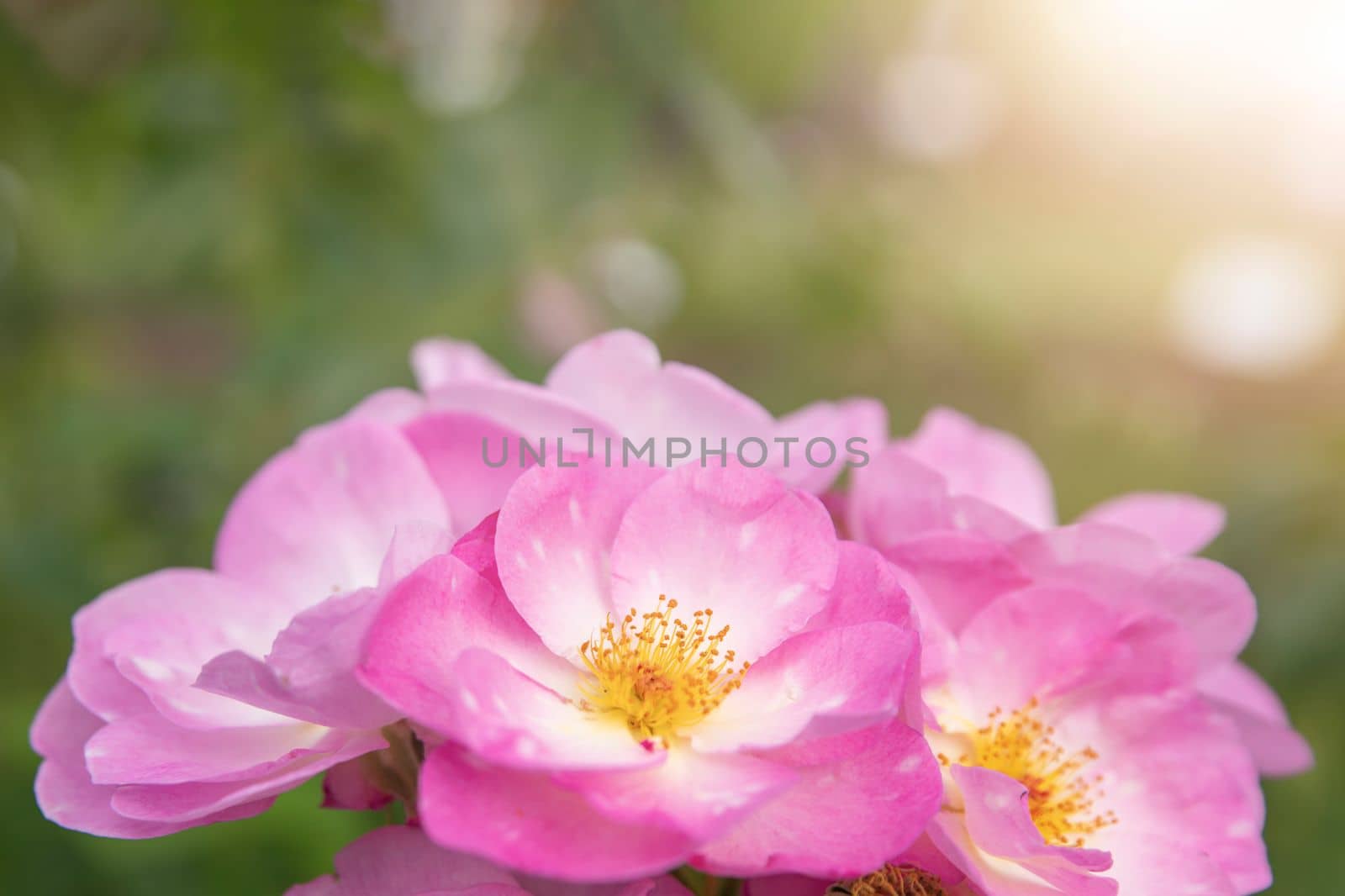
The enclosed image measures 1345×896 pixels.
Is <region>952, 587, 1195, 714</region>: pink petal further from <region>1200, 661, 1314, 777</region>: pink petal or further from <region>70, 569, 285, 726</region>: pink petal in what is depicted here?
<region>70, 569, 285, 726</region>: pink petal

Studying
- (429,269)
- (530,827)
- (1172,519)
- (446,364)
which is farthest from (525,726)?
(429,269)

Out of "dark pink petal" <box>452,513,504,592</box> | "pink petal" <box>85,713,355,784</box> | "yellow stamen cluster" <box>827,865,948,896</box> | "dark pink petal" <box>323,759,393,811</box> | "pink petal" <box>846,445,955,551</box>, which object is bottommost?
"yellow stamen cluster" <box>827,865,948,896</box>

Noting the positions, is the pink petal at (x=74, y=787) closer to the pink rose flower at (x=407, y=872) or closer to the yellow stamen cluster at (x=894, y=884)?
the pink rose flower at (x=407, y=872)

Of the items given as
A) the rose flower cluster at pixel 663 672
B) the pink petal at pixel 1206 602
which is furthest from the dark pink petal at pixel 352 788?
the pink petal at pixel 1206 602

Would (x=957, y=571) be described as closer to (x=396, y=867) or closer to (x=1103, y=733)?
(x=1103, y=733)

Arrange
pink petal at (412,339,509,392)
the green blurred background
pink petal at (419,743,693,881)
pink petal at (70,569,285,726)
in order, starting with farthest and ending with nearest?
the green blurred background
pink petal at (412,339,509,392)
pink petal at (70,569,285,726)
pink petal at (419,743,693,881)

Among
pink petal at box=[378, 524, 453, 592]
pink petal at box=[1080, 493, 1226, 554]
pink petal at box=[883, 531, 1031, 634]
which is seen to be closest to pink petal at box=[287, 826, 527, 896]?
pink petal at box=[378, 524, 453, 592]

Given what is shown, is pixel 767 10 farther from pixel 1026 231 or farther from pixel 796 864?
pixel 1026 231
